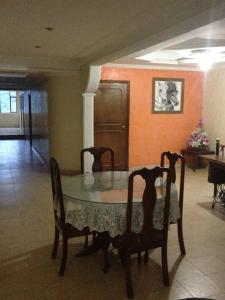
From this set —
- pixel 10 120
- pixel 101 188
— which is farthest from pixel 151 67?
pixel 10 120

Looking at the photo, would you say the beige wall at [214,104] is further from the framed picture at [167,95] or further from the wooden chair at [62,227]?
the wooden chair at [62,227]

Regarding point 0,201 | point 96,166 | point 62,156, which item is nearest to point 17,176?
point 62,156

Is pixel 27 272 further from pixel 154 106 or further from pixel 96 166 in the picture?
pixel 154 106

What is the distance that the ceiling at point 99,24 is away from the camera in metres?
2.46

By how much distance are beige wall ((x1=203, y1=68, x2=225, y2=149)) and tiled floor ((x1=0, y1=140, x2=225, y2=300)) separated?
2.71 metres

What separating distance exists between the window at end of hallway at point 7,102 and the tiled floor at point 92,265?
1263 centimetres

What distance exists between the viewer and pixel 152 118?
6887 mm

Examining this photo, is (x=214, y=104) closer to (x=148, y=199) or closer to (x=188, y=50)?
(x=188, y=50)

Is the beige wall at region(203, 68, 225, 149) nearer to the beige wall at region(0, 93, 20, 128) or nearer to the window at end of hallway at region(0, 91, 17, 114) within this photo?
the beige wall at region(0, 93, 20, 128)

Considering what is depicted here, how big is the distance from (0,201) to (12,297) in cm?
255

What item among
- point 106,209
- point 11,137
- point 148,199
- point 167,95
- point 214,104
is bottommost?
point 11,137

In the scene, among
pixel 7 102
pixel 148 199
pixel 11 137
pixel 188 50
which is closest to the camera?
pixel 148 199

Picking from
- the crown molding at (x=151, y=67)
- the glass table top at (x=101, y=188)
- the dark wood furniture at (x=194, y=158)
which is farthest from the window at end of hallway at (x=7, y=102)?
the glass table top at (x=101, y=188)

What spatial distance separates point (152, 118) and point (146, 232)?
4.68 m
